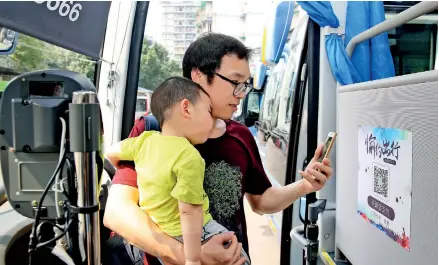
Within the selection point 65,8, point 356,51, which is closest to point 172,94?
point 65,8

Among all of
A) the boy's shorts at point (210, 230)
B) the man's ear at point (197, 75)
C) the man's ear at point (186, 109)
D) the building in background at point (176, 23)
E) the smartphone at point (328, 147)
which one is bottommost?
the boy's shorts at point (210, 230)

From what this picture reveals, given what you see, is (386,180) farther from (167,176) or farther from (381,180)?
(167,176)

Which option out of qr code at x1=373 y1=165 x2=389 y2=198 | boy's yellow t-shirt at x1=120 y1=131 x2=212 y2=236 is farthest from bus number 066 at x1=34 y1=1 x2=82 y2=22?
qr code at x1=373 y1=165 x2=389 y2=198

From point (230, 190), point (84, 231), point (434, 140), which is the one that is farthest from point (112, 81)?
point (434, 140)

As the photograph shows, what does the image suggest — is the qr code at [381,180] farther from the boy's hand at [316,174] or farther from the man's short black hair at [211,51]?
the man's short black hair at [211,51]

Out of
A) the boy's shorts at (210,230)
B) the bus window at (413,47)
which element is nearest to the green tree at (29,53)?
the boy's shorts at (210,230)

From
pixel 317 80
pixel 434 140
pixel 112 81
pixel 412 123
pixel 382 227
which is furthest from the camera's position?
pixel 112 81

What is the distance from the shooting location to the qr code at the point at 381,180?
4.75 feet

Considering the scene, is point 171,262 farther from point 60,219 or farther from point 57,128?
point 57,128

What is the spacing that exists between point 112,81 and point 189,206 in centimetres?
163

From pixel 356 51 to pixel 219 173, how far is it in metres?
1.16

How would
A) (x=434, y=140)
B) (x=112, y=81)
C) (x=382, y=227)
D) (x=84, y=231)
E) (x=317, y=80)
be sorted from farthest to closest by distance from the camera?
(x=112, y=81) < (x=317, y=80) < (x=382, y=227) < (x=434, y=140) < (x=84, y=231)

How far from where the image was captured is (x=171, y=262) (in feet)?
4.21

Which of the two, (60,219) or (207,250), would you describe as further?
(207,250)
